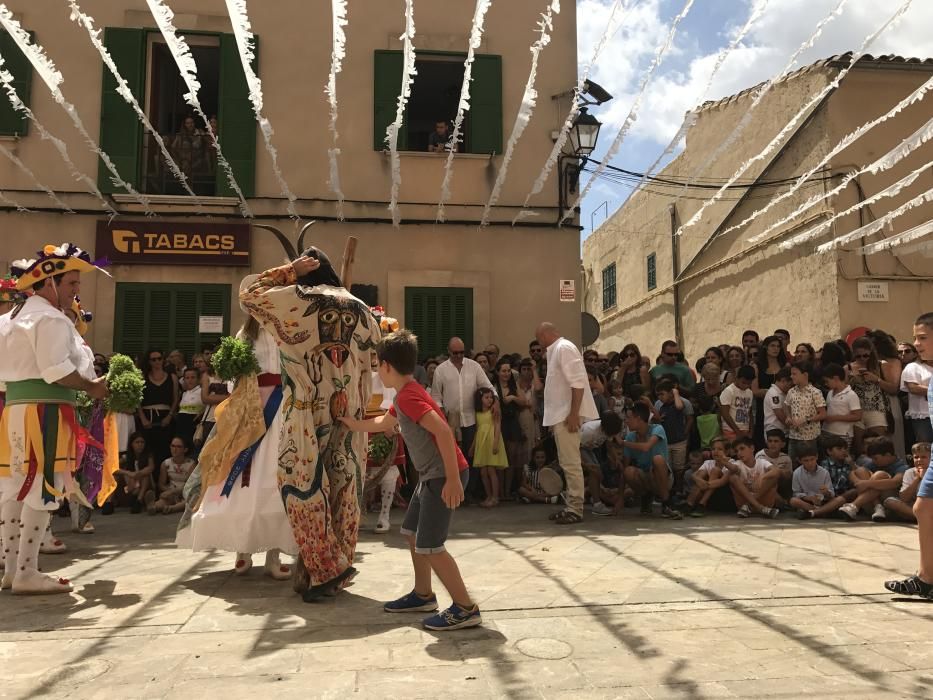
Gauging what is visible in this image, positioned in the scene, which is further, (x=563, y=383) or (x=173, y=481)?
(x=173, y=481)

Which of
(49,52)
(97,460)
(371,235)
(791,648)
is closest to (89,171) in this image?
(49,52)

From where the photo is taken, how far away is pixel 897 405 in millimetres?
7730

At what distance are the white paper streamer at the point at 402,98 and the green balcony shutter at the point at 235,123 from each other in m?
1.99

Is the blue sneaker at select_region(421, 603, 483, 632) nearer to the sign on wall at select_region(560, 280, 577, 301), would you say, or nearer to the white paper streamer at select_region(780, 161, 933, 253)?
the sign on wall at select_region(560, 280, 577, 301)

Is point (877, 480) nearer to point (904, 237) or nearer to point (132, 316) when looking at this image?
point (904, 237)

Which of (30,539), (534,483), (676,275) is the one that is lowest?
(534,483)

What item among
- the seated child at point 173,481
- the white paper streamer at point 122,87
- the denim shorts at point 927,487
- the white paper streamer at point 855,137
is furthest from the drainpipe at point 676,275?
the denim shorts at point 927,487

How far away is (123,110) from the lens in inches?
401

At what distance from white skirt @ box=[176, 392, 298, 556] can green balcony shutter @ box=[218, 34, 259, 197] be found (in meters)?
6.79

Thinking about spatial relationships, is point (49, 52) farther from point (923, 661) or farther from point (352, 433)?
point (923, 661)

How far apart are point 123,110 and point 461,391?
21.0ft

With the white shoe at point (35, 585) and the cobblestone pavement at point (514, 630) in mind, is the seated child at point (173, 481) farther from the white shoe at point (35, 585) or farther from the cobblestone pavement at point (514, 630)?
the white shoe at point (35, 585)

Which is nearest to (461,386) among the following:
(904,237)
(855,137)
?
(855,137)

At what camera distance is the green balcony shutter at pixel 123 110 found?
10.1 meters
